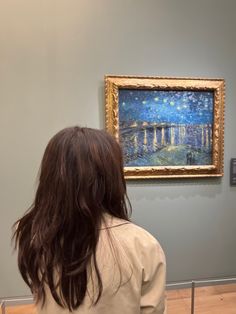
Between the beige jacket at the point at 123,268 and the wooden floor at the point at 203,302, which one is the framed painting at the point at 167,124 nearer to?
the wooden floor at the point at 203,302

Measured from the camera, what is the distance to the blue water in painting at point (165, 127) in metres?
A: 2.42

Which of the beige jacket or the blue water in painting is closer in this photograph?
the beige jacket

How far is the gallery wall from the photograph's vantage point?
2.29m

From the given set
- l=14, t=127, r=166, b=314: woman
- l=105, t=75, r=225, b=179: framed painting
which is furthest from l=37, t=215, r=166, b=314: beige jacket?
l=105, t=75, r=225, b=179: framed painting

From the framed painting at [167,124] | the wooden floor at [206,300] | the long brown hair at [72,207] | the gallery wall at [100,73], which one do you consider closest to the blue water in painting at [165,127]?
the framed painting at [167,124]

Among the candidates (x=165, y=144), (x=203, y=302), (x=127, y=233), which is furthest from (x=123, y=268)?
(x=203, y=302)

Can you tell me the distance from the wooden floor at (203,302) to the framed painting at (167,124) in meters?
0.93

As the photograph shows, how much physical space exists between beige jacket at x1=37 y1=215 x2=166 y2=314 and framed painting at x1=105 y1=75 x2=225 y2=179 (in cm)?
159

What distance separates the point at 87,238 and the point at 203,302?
198 centimetres

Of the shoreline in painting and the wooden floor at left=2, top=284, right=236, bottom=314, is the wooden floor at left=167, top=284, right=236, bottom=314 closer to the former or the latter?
the wooden floor at left=2, top=284, right=236, bottom=314

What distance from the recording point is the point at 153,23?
242 centimetres

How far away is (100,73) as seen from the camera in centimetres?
238

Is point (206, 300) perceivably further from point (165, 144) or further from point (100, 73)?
point (100, 73)

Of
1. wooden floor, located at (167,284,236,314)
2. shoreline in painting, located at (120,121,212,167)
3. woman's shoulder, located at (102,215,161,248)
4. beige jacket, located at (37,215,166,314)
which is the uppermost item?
shoreline in painting, located at (120,121,212,167)
